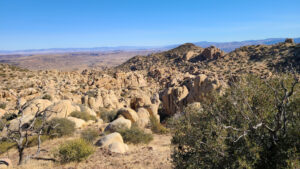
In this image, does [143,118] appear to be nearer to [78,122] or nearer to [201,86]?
[78,122]

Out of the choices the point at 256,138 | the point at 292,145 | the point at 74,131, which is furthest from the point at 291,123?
the point at 74,131

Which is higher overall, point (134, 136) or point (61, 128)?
point (61, 128)

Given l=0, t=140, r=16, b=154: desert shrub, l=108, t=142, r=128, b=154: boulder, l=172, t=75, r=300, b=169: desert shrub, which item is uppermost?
l=172, t=75, r=300, b=169: desert shrub

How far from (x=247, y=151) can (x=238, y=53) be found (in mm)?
73994

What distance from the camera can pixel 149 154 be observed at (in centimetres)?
1134

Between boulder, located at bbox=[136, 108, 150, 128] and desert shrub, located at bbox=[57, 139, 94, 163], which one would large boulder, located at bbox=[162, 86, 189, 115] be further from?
desert shrub, located at bbox=[57, 139, 94, 163]

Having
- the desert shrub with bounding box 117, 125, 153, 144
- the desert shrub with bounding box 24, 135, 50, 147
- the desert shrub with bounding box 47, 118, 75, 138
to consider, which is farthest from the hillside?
the desert shrub with bounding box 24, 135, 50, 147

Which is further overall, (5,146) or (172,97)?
(172,97)

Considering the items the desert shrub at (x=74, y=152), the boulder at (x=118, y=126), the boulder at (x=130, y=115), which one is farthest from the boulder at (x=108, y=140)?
the boulder at (x=130, y=115)

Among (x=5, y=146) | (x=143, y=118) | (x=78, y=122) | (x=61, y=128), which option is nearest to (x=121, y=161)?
(x=61, y=128)

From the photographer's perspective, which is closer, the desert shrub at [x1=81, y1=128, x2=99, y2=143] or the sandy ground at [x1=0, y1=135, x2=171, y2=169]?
the sandy ground at [x1=0, y1=135, x2=171, y2=169]

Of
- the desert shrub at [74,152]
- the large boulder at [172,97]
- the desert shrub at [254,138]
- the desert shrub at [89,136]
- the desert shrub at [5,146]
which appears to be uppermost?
the desert shrub at [254,138]

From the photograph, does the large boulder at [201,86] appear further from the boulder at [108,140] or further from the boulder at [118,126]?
the boulder at [108,140]

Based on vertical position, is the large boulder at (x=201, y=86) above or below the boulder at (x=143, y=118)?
above
